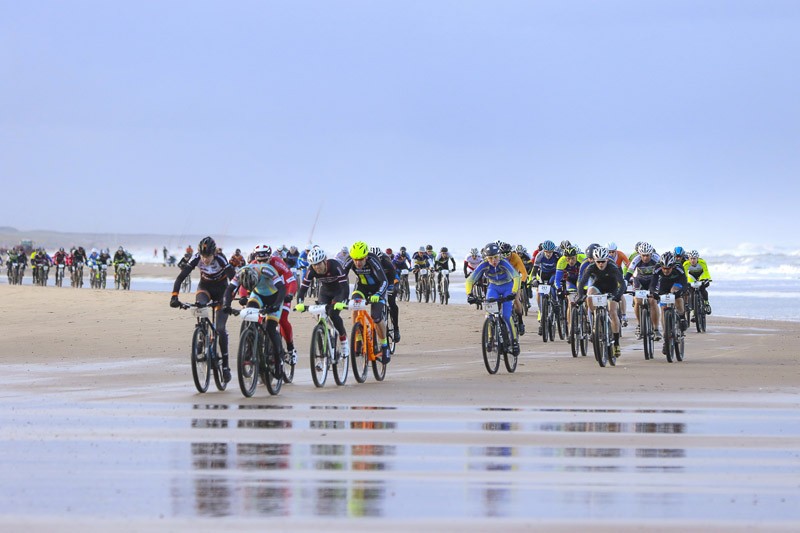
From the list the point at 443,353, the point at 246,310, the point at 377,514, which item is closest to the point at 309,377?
the point at 246,310

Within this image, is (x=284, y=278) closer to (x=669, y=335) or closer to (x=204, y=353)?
(x=204, y=353)

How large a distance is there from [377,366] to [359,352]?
0.54m

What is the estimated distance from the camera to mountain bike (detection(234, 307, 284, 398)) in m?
16.0

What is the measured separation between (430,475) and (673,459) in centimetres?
213

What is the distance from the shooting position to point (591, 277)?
73.3ft

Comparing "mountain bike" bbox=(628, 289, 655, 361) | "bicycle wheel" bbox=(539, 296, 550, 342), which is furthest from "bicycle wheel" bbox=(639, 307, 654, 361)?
"bicycle wheel" bbox=(539, 296, 550, 342)

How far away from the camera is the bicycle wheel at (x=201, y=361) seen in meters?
16.7

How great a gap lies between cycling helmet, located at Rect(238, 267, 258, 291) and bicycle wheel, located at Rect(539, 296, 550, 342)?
12.1m

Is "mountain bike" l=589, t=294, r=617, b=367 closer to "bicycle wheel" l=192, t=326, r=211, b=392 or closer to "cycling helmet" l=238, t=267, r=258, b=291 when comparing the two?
"cycling helmet" l=238, t=267, r=258, b=291

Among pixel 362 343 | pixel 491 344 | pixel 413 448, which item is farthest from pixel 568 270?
pixel 413 448

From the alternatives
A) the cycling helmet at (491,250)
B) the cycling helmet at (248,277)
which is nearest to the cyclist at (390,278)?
the cycling helmet at (491,250)

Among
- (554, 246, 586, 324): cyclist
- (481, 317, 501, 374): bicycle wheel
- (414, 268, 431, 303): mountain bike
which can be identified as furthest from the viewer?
(414, 268, 431, 303): mountain bike

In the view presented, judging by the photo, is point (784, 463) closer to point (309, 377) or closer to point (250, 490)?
point (250, 490)

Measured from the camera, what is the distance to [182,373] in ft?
66.4
